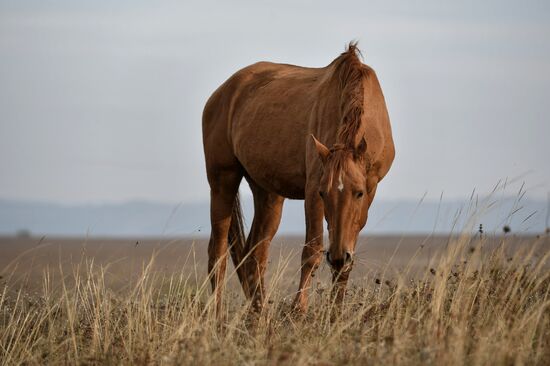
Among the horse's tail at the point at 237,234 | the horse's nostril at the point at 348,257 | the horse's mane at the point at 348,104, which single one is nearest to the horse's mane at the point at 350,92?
the horse's mane at the point at 348,104

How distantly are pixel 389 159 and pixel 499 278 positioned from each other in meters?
1.64

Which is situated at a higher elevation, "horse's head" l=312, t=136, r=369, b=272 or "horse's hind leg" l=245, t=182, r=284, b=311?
"horse's head" l=312, t=136, r=369, b=272

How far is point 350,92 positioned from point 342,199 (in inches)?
56.6

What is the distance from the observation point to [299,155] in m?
9.05

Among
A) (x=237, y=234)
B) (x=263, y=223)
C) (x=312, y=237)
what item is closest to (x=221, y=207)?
(x=237, y=234)

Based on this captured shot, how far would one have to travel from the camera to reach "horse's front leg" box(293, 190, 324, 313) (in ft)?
26.6

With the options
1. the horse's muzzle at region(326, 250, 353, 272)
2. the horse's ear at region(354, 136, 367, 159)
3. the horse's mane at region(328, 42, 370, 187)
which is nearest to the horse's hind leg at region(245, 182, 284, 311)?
the horse's mane at region(328, 42, 370, 187)

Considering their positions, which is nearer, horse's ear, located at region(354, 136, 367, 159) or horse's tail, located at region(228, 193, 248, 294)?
horse's ear, located at region(354, 136, 367, 159)

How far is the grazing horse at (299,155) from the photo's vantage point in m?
7.09

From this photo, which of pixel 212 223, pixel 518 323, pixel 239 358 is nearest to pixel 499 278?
pixel 518 323

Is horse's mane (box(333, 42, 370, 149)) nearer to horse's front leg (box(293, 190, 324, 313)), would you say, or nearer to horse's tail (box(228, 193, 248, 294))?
horse's front leg (box(293, 190, 324, 313))

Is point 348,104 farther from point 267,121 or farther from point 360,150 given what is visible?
point 267,121

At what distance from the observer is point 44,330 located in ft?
27.6

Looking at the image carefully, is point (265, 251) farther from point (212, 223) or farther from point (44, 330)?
point (44, 330)
